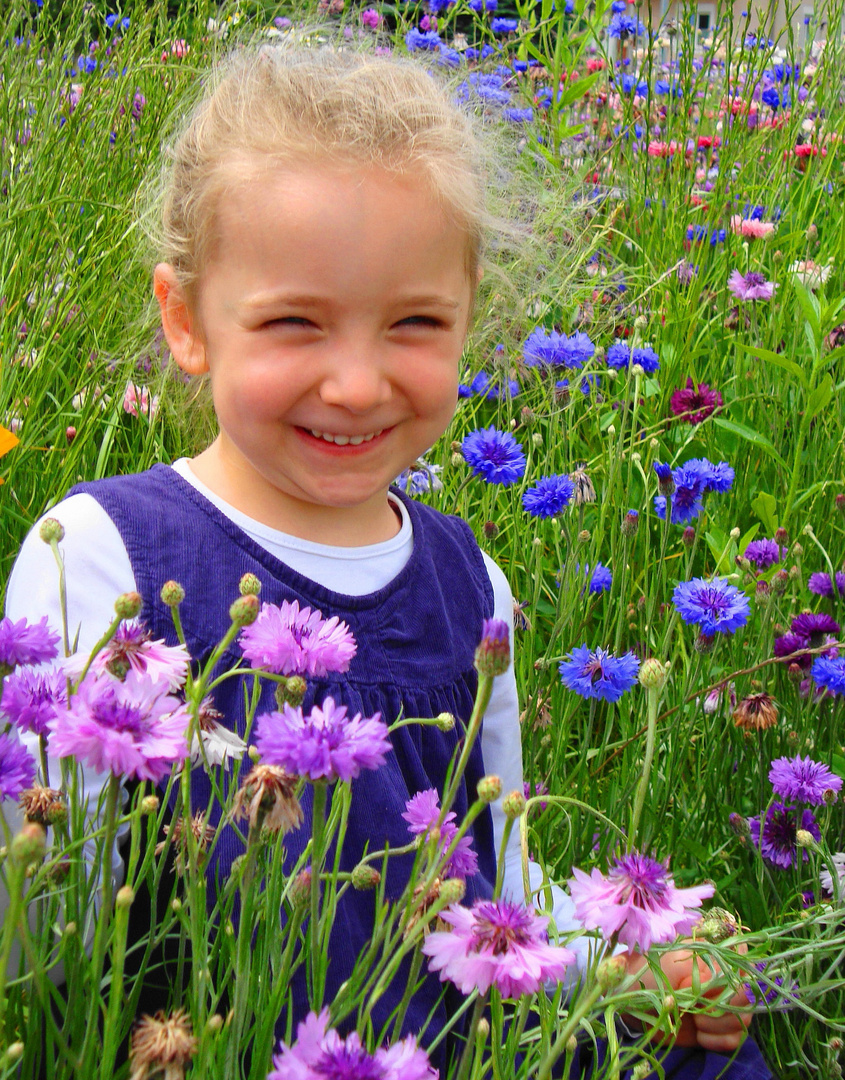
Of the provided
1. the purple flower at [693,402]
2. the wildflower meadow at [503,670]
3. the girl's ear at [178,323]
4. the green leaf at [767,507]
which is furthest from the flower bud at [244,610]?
the purple flower at [693,402]

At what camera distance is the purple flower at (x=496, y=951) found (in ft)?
1.72

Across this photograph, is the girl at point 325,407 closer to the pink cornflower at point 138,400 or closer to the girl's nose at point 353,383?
the girl's nose at point 353,383

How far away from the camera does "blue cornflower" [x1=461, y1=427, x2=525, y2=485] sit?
146 centimetres

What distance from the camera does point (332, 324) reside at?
3.10 feet

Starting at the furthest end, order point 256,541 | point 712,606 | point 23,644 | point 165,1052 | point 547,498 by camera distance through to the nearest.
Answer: point 547,498
point 712,606
point 256,541
point 23,644
point 165,1052

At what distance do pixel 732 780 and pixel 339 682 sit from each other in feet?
1.91

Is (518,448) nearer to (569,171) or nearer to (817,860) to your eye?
(817,860)

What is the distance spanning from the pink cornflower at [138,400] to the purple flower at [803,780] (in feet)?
2.93

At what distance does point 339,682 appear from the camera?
1.02 meters

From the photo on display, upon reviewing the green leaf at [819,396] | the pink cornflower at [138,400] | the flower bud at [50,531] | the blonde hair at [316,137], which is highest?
the blonde hair at [316,137]

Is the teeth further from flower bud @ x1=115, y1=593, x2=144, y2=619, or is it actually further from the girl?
flower bud @ x1=115, y1=593, x2=144, y2=619

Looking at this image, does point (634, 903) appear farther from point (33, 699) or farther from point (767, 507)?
point (767, 507)

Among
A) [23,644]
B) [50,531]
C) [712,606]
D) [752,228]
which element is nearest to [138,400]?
[712,606]

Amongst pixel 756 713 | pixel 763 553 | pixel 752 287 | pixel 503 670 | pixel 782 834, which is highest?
pixel 752 287
